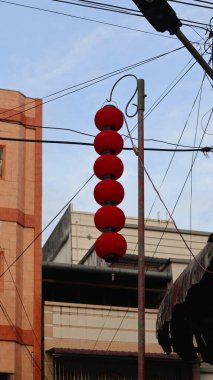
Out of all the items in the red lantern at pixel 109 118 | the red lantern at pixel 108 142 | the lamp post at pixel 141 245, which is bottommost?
the lamp post at pixel 141 245

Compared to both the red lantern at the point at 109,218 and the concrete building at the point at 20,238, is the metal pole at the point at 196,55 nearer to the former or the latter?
the red lantern at the point at 109,218

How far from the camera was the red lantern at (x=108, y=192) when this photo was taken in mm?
15898

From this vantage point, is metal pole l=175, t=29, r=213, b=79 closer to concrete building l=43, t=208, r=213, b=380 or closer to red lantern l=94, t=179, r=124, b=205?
red lantern l=94, t=179, r=124, b=205

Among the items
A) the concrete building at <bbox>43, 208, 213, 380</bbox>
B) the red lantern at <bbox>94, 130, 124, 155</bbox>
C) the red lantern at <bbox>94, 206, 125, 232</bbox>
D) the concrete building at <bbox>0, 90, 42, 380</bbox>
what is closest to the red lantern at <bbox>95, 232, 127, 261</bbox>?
the red lantern at <bbox>94, 206, 125, 232</bbox>

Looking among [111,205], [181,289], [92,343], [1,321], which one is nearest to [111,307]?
[92,343]

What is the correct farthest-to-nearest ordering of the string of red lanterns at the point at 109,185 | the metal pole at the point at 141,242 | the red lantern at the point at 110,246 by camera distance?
the string of red lanterns at the point at 109,185
the red lantern at the point at 110,246
the metal pole at the point at 141,242

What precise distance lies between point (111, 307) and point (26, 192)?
483cm

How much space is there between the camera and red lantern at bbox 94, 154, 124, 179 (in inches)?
635

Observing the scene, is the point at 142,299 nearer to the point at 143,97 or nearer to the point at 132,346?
the point at 143,97

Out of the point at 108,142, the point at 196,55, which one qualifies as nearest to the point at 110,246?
the point at 108,142

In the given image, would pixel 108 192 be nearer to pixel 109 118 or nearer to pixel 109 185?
pixel 109 185

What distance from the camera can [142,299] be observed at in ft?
47.3

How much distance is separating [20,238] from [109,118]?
33.2ft

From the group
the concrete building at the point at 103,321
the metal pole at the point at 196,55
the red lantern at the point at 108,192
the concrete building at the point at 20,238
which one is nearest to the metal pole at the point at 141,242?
the red lantern at the point at 108,192
